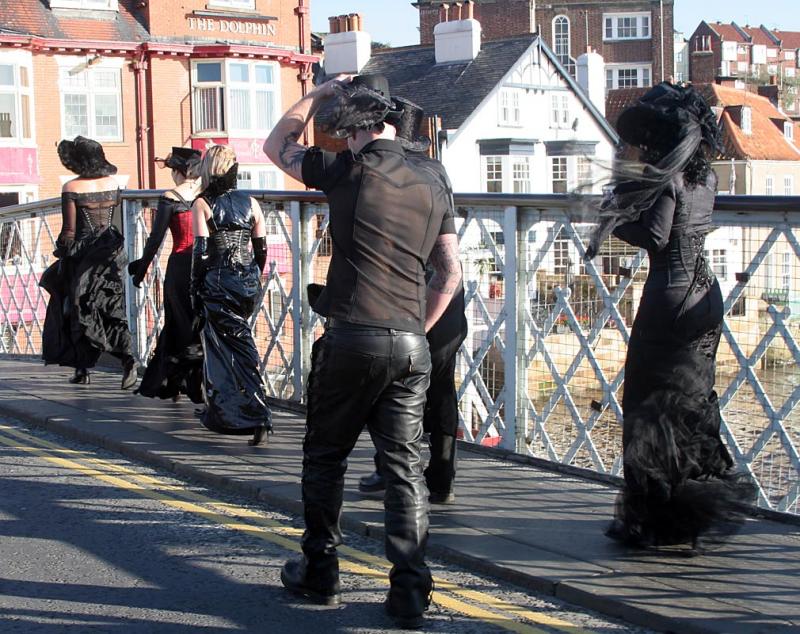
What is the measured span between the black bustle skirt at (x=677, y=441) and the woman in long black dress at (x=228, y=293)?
3.17 meters

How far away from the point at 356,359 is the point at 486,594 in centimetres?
127

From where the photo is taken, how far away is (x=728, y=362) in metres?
6.23

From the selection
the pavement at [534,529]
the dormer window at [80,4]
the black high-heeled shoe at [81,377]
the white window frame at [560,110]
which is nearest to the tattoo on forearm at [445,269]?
the pavement at [534,529]

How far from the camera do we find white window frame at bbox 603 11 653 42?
261 feet

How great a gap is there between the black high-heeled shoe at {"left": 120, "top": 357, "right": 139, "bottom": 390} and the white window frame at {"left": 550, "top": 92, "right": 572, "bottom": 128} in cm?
4146

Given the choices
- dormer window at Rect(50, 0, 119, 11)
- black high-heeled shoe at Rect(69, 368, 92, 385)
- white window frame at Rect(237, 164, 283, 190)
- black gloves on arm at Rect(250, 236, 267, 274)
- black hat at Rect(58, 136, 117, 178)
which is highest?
dormer window at Rect(50, 0, 119, 11)

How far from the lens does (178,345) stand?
9.05 m

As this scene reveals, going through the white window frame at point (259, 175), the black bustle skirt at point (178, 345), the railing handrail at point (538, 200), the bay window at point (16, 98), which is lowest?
the black bustle skirt at point (178, 345)

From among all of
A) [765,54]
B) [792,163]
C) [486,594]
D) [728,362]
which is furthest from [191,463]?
[765,54]

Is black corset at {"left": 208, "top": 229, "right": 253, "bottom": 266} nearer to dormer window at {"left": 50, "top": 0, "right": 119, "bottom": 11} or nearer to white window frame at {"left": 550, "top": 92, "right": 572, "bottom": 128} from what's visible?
dormer window at {"left": 50, "top": 0, "right": 119, "bottom": 11}

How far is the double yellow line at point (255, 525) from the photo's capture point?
4984 mm

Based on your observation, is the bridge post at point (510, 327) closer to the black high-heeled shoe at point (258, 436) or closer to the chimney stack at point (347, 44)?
the black high-heeled shoe at point (258, 436)

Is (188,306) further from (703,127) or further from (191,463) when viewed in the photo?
(703,127)

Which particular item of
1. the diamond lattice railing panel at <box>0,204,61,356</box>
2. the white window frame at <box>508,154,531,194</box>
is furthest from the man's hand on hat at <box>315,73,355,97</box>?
the white window frame at <box>508,154,531,194</box>
